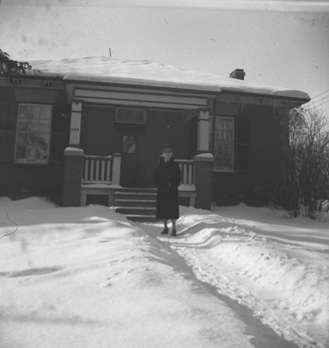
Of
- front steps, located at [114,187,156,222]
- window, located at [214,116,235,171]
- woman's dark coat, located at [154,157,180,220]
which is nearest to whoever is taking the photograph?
woman's dark coat, located at [154,157,180,220]

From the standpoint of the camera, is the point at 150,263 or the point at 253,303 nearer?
the point at 253,303

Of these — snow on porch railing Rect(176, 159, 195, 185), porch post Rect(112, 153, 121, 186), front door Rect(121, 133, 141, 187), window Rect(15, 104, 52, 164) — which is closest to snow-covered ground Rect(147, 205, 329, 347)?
snow on porch railing Rect(176, 159, 195, 185)

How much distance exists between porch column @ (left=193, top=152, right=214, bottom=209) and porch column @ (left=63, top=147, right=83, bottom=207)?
3.11 meters

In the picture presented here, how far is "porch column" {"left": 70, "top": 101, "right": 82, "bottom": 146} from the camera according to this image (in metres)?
8.56

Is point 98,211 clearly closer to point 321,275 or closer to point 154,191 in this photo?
point 154,191

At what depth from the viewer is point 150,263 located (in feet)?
10.9

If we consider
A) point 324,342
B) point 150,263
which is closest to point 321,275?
point 324,342

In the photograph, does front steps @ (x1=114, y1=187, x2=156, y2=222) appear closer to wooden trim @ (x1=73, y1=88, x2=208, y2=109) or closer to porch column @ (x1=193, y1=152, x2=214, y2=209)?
porch column @ (x1=193, y1=152, x2=214, y2=209)

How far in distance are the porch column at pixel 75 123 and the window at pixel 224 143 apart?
4735 mm

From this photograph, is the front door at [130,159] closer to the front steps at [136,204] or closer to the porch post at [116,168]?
the porch post at [116,168]

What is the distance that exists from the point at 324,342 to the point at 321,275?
3.28 ft

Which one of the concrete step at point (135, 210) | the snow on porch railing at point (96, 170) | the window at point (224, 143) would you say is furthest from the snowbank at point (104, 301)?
the window at point (224, 143)

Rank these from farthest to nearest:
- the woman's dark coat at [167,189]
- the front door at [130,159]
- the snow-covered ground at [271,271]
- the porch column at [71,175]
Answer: the front door at [130,159] → the porch column at [71,175] → the woman's dark coat at [167,189] → the snow-covered ground at [271,271]

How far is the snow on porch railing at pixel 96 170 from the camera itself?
8805 millimetres
